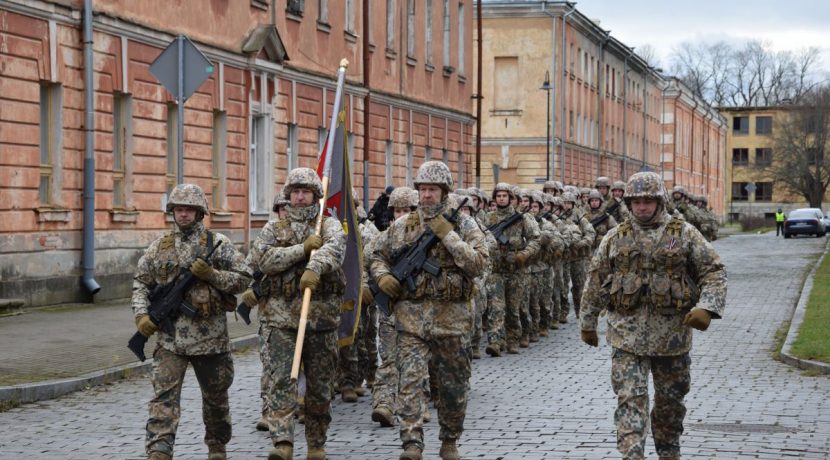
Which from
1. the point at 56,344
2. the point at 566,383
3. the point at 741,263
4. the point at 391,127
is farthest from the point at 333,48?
the point at 566,383

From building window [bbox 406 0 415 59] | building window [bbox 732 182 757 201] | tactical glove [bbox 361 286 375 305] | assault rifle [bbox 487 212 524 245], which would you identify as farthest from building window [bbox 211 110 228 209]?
building window [bbox 732 182 757 201]

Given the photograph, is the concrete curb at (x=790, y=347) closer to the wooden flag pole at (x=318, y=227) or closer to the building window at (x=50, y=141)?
the wooden flag pole at (x=318, y=227)

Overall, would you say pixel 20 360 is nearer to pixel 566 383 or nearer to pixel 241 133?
pixel 566 383

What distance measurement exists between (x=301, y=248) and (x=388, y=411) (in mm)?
2243

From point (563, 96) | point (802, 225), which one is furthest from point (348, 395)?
point (802, 225)

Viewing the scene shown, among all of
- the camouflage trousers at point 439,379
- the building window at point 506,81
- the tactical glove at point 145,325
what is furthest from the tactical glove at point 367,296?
the building window at point 506,81

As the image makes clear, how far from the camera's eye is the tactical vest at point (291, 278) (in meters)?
9.70

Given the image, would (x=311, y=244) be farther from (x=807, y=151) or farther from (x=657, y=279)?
Result: (x=807, y=151)

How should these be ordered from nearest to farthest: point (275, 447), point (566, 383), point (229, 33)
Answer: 1. point (275, 447)
2. point (566, 383)
3. point (229, 33)

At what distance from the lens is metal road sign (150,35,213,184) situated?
15.0 metres

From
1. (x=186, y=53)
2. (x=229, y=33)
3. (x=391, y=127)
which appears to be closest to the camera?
(x=186, y=53)

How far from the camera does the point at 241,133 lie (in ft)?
96.6

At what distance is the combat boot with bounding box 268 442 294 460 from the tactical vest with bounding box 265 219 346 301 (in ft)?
3.15

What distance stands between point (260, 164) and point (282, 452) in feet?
71.8
